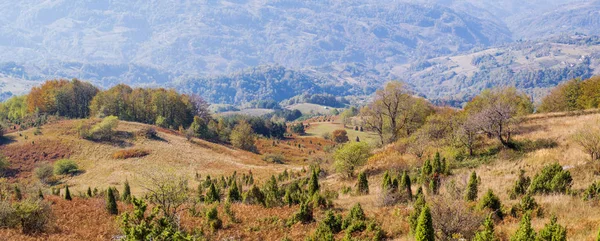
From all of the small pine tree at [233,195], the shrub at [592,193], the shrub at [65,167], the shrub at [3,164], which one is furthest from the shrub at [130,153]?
the shrub at [592,193]

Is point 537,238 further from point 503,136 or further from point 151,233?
point 503,136

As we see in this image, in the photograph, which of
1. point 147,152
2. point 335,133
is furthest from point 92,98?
point 335,133

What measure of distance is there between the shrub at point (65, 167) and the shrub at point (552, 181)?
65.2m

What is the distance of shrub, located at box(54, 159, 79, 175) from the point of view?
58906 millimetres

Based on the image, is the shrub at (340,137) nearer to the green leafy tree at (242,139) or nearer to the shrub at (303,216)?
the green leafy tree at (242,139)

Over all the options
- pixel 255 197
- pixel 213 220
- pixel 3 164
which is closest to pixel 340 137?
pixel 3 164

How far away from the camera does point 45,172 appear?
57844mm

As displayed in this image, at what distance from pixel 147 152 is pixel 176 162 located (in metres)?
7.71

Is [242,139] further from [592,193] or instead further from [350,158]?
[592,193]

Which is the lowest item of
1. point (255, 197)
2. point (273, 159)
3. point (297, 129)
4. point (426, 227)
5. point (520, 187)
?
Result: point (273, 159)

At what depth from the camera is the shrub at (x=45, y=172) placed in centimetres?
5703

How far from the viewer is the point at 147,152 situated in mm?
67875

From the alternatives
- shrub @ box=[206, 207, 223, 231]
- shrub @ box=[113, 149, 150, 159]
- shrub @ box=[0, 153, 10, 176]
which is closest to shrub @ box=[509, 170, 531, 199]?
shrub @ box=[206, 207, 223, 231]

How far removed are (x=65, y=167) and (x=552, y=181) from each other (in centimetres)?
6714
